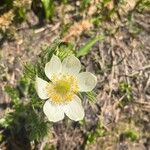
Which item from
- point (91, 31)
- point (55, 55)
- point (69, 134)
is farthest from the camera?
point (91, 31)

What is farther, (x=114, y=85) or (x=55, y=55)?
(x=114, y=85)

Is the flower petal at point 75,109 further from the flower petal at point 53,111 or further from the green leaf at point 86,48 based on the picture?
the green leaf at point 86,48

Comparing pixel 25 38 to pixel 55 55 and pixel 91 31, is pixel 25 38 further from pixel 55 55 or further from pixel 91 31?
pixel 55 55

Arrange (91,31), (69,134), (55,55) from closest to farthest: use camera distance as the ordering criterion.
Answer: (55,55) < (69,134) < (91,31)

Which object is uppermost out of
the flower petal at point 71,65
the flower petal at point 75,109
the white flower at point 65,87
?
the flower petal at point 71,65

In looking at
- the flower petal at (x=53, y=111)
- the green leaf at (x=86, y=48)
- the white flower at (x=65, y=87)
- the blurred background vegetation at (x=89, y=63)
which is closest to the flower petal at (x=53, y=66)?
the white flower at (x=65, y=87)

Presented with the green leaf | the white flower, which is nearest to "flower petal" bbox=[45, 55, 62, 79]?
the white flower

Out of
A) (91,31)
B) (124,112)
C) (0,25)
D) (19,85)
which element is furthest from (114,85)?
(0,25)

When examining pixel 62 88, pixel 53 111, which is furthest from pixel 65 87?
pixel 53 111
